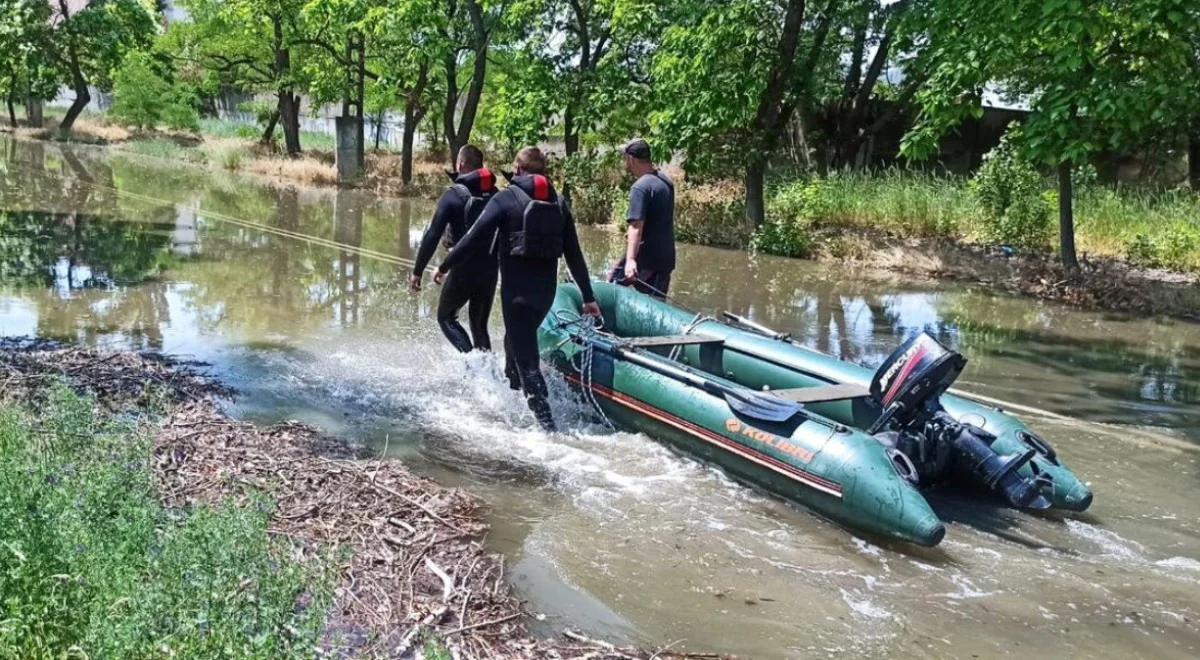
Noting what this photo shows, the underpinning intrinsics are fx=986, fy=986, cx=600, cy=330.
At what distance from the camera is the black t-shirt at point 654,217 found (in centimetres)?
704

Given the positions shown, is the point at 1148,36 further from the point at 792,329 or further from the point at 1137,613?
the point at 1137,613

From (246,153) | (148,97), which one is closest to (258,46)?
(246,153)

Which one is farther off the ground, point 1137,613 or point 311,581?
point 311,581

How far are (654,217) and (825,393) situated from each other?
87.2 inches

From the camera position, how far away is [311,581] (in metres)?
3.28

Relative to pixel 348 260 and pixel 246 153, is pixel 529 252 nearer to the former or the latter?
pixel 348 260

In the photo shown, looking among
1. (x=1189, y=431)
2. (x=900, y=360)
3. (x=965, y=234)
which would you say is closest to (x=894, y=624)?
(x=900, y=360)

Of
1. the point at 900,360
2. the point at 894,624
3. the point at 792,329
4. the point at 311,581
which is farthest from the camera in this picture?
the point at 792,329

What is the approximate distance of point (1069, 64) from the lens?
9.37m

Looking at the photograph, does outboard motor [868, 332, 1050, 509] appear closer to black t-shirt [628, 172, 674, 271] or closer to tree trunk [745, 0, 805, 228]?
black t-shirt [628, 172, 674, 271]

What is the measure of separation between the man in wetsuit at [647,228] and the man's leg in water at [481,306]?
105cm

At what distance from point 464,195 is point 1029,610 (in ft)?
14.0

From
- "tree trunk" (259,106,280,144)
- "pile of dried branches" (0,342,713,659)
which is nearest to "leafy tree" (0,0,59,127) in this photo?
"tree trunk" (259,106,280,144)

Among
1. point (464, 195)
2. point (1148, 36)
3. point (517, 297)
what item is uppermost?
Result: point (1148, 36)
